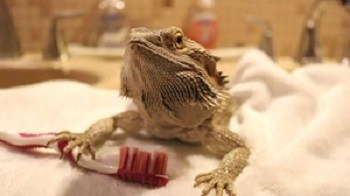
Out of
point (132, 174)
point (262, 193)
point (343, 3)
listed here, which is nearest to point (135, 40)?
point (132, 174)

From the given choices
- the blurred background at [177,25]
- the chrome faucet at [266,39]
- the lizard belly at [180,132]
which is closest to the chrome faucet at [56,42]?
the blurred background at [177,25]

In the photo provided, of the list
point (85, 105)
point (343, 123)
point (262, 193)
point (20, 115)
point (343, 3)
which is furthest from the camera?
point (343, 3)

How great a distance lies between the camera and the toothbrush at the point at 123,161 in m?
0.79

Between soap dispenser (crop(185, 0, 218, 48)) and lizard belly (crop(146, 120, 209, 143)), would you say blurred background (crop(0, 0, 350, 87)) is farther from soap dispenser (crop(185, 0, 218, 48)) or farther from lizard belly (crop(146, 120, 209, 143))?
lizard belly (crop(146, 120, 209, 143))

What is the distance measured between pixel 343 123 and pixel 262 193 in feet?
0.87

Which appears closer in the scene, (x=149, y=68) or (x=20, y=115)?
(x=149, y=68)

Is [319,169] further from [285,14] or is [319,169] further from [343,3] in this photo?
[285,14]

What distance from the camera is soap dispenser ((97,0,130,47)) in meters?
1.77

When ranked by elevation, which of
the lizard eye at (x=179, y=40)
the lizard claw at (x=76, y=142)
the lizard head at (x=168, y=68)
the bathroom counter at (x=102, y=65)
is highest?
the bathroom counter at (x=102, y=65)

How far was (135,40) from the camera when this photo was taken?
806 mm

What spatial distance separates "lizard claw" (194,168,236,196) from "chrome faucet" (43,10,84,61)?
1064mm

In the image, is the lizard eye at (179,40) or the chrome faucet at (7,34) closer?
the lizard eye at (179,40)

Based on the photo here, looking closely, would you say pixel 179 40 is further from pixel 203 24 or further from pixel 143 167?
pixel 203 24

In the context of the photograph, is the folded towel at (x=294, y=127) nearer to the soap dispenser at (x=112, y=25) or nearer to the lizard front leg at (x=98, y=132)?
the lizard front leg at (x=98, y=132)
